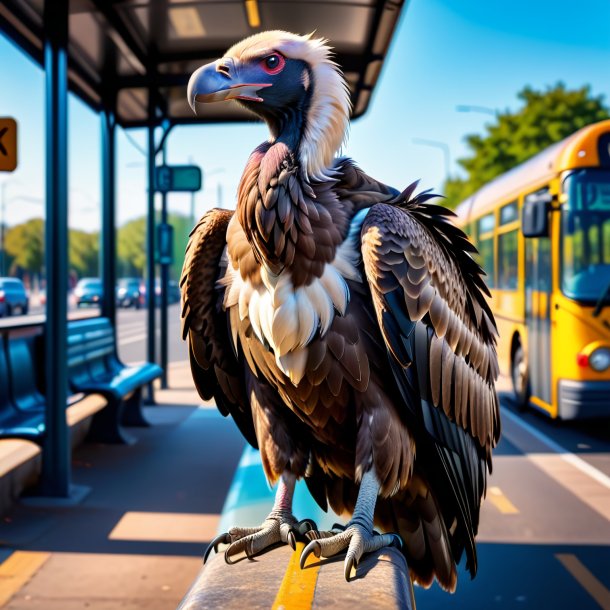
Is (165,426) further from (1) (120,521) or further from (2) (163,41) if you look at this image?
(2) (163,41)

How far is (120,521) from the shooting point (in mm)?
5258

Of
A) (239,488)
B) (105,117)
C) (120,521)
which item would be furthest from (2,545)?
(105,117)

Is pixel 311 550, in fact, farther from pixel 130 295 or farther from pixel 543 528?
pixel 130 295

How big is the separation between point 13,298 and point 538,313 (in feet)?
17.8

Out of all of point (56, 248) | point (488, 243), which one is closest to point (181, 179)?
point (56, 248)

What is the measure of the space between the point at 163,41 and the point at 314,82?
17.5 ft

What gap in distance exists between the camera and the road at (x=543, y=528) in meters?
4.14

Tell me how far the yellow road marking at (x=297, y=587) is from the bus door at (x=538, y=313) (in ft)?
22.5

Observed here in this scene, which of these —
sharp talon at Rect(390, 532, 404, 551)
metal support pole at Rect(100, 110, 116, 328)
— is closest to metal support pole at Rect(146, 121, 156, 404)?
metal support pole at Rect(100, 110, 116, 328)

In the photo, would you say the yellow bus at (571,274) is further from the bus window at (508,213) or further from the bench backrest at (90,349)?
the bench backrest at (90,349)

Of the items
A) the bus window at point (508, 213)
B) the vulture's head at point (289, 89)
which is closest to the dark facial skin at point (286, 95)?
the vulture's head at point (289, 89)

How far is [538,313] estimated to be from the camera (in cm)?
873

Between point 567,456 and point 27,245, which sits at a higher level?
point 27,245

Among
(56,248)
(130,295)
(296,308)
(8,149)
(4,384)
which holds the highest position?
(8,149)
